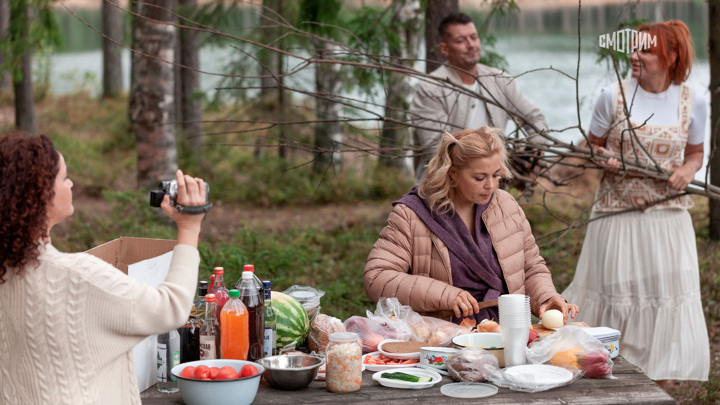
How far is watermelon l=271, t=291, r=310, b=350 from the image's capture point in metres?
3.08

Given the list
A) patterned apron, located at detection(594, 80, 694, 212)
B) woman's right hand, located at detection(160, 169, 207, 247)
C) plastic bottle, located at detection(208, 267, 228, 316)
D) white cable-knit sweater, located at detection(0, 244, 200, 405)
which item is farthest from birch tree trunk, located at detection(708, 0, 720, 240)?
white cable-knit sweater, located at detection(0, 244, 200, 405)

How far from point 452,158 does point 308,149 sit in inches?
47.3

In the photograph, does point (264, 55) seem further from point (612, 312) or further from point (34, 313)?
point (34, 313)

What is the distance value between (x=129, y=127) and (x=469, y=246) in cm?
1235

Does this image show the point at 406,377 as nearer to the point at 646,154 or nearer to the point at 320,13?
the point at 646,154

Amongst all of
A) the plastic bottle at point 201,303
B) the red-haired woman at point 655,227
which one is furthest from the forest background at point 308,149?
the plastic bottle at point 201,303

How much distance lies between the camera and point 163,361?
278 cm

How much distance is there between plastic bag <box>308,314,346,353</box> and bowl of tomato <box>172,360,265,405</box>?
18.1 inches

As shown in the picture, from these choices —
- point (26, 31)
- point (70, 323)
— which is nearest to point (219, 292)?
point (70, 323)

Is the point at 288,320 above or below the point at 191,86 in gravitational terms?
below

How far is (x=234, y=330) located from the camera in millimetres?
2844

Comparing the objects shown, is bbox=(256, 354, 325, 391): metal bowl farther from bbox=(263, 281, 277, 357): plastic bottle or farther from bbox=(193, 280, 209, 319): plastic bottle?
bbox=(193, 280, 209, 319): plastic bottle

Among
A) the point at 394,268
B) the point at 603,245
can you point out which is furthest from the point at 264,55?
the point at 394,268

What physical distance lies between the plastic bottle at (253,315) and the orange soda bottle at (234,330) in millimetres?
27
